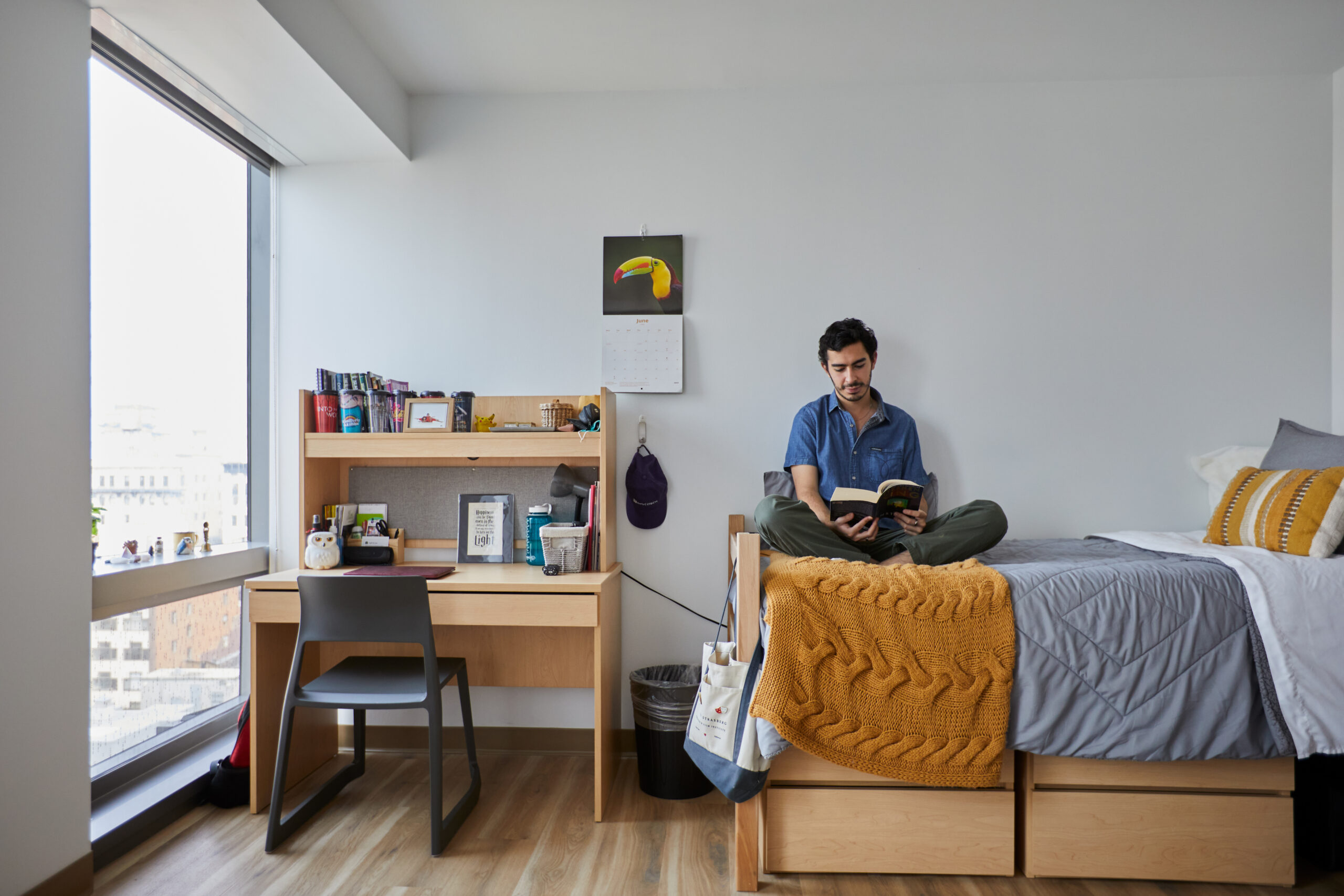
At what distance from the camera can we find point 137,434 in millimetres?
2172

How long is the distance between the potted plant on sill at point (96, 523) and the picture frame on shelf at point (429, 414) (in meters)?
0.85

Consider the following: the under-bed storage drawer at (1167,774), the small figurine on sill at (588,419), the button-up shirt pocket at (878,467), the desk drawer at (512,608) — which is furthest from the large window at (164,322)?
the under-bed storage drawer at (1167,774)

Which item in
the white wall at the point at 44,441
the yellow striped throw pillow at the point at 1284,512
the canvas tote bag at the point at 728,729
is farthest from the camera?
the yellow striped throw pillow at the point at 1284,512

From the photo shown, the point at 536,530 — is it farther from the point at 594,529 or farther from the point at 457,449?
the point at 457,449

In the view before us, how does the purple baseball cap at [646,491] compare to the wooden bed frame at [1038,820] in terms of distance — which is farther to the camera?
the purple baseball cap at [646,491]

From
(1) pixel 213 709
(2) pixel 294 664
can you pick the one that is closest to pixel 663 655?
(2) pixel 294 664

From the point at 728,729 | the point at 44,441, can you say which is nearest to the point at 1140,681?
the point at 728,729

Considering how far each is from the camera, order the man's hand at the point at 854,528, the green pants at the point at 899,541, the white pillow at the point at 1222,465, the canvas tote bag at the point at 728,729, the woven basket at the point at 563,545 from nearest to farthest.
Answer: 1. the canvas tote bag at the point at 728,729
2. the green pants at the point at 899,541
3. the man's hand at the point at 854,528
4. the woven basket at the point at 563,545
5. the white pillow at the point at 1222,465

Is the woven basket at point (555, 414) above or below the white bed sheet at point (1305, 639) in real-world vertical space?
above

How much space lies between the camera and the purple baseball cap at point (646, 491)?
265 cm

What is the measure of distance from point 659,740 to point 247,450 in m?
1.87

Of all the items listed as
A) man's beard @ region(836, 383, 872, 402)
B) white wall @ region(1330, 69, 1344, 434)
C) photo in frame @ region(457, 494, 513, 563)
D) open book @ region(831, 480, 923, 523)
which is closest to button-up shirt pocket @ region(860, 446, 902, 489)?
man's beard @ region(836, 383, 872, 402)

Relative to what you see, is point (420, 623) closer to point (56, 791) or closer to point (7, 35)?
point (56, 791)

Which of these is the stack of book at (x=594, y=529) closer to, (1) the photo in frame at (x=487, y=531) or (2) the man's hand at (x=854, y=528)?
(1) the photo in frame at (x=487, y=531)
